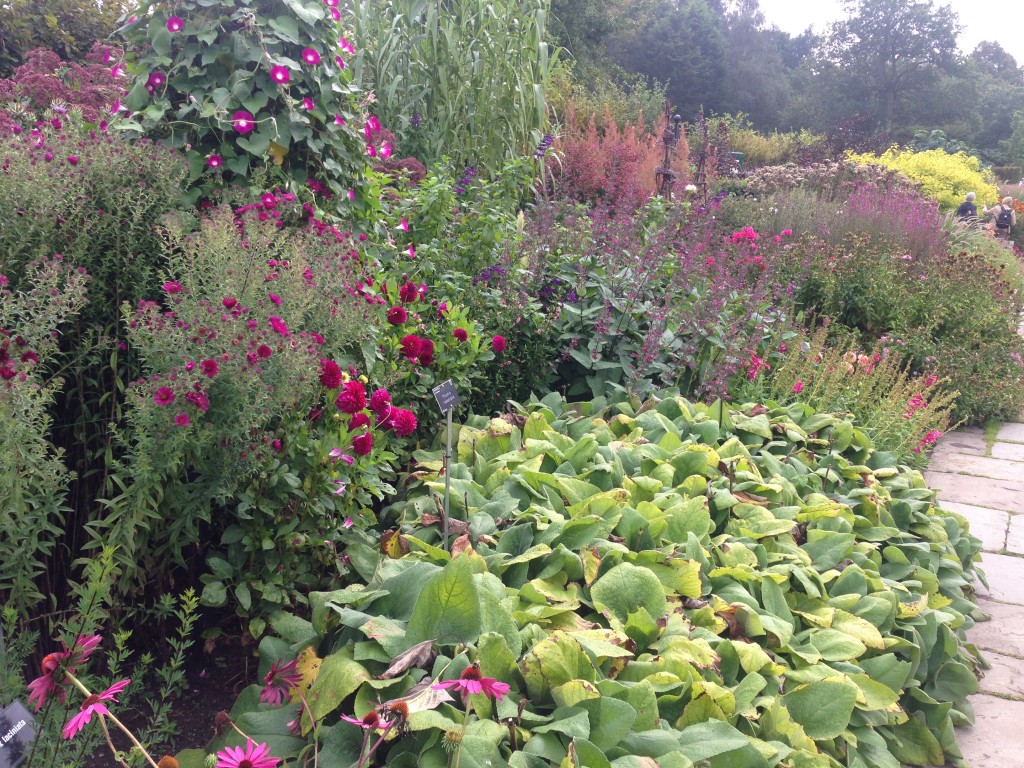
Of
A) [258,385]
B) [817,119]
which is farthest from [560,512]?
[817,119]

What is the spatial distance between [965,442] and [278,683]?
16.0 feet

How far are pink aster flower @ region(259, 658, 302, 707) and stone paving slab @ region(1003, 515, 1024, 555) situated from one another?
3.29 metres

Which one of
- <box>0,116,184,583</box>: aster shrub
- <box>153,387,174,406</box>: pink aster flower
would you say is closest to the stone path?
<box>153,387,174,406</box>: pink aster flower

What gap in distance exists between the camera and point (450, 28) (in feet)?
18.0

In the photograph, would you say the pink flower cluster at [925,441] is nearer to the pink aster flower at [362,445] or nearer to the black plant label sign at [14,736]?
the pink aster flower at [362,445]

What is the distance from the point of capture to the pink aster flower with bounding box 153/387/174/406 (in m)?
1.49

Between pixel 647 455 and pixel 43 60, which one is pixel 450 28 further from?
pixel 647 455

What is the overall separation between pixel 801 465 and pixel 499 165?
137 inches

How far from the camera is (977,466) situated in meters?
4.57

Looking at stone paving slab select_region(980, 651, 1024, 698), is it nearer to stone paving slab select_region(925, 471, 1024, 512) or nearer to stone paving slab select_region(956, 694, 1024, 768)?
stone paving slab select_region(956, 694, 1024, 768)

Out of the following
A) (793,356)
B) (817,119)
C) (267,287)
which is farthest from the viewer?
(817,119)

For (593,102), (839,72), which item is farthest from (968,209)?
(839,72)

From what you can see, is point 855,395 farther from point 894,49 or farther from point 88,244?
point 894,49

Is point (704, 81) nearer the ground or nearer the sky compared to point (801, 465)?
nearer the sky
